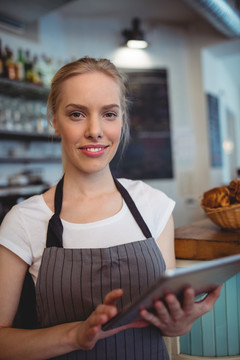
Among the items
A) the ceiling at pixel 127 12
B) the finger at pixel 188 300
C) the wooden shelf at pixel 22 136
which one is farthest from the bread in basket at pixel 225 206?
the ceiling at pixel 127 12

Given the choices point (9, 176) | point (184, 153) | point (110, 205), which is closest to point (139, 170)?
point (184, 153)

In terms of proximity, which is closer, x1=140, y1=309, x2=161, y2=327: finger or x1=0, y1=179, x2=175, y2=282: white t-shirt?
x1=140, y1=309, x2=161, y2=327: finger

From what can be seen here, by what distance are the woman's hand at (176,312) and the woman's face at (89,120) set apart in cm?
47

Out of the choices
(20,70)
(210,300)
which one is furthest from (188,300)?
(20,70)

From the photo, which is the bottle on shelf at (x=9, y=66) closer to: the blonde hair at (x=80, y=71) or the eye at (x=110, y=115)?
the blonde hair at (x=80, y=71)

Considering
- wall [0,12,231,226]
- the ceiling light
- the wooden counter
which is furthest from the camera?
wall [0,12,231,226]

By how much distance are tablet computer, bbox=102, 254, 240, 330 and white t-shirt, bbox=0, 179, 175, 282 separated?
0.31 metres

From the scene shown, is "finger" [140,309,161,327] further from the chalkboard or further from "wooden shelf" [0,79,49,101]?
the chalkboard

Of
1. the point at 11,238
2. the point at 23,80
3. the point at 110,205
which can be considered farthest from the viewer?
the point at 23,80

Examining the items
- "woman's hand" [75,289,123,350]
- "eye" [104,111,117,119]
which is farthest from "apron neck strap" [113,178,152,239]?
"woman's hand" [75,289,123,350]

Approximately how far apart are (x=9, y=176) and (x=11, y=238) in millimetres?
2590

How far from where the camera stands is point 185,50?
4371mm

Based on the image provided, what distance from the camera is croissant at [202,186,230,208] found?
1337 millimetres

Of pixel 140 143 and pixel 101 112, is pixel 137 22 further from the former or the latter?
pixel 101 112
